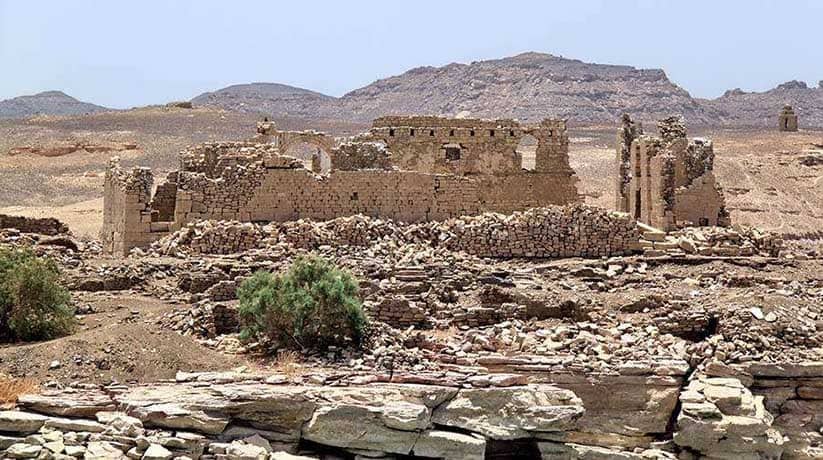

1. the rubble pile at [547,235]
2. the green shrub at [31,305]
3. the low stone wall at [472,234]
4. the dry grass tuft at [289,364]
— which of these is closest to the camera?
the dry grass tuft at [289,364]

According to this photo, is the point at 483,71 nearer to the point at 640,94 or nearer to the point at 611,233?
the point at 640,94

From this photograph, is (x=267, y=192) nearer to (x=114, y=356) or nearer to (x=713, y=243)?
(x=114, y=356)

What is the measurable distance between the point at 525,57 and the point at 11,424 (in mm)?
122655

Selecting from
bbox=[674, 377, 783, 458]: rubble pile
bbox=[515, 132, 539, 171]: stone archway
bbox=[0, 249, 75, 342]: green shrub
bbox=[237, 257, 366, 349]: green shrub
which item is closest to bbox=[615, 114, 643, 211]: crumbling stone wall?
bbox=[237, 257, 366, 349]: green shrub

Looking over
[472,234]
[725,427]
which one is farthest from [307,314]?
[472,234]

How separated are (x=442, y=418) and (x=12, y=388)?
4.65m

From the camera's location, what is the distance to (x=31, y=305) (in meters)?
14.0

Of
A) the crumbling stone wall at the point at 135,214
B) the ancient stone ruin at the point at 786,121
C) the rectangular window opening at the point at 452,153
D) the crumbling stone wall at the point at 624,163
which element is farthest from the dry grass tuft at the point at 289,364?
the ancient stone ruin at the point at 786,121

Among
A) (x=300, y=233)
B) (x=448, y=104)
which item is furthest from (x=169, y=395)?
(x=448, y=104)

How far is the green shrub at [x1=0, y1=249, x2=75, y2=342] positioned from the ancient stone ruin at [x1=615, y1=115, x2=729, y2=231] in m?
11.6

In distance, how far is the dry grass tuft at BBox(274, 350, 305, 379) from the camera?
42.3 ft

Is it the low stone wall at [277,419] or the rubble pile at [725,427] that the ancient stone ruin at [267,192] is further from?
the rubble pile at [725,427]

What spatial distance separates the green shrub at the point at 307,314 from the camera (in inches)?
546

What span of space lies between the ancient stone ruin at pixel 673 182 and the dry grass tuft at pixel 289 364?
9.90m
